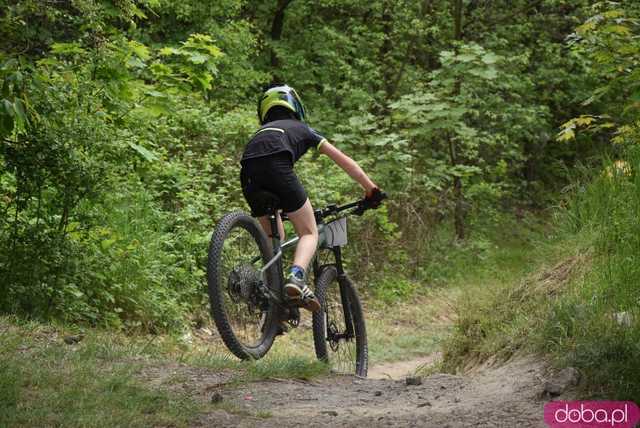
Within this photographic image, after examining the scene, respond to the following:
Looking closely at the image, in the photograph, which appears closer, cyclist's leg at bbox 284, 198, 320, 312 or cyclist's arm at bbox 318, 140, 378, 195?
cyclist's leg at bbox 284, 198, 320, 312

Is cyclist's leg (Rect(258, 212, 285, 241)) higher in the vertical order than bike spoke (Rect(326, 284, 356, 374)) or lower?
higher

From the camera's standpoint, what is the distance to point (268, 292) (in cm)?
598

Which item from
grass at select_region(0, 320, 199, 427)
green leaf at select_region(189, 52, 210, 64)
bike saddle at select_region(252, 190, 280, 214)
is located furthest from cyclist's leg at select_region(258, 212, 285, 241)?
green leaf at select_region(189, 52, 210, 64)

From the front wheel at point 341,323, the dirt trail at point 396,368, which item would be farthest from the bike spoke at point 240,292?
the dirt trail at point 396,368

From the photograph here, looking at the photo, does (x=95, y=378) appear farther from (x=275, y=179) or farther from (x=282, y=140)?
(x=282, y=140)

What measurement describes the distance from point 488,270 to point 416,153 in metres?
2.15

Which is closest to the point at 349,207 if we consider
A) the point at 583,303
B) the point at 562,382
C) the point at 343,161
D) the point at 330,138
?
the point at 343,161

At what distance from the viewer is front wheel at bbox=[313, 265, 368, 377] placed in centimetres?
673

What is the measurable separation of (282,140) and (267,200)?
1.45 ft

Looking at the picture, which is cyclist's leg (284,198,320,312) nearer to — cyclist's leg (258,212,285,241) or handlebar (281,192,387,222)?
cyclist's leg (258,212,285,241)

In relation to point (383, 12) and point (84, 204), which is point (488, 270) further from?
point (84, 204)

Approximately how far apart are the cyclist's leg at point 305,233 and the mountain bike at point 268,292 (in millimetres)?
170

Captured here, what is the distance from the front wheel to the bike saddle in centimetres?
89

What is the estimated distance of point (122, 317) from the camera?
24.1ft
